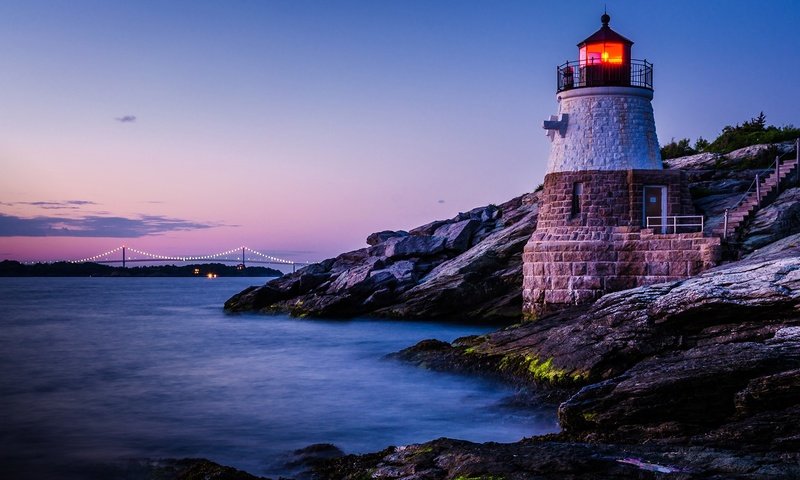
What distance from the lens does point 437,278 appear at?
25859mm

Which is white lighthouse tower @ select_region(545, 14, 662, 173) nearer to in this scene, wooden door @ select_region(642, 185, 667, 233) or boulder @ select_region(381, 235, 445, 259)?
wooden door @ select_region(642, 185, 667, 233)

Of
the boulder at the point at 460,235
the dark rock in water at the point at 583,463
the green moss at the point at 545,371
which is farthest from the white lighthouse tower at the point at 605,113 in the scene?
the dark rock in water at the point at 583,463

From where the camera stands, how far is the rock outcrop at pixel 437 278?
2470 cm

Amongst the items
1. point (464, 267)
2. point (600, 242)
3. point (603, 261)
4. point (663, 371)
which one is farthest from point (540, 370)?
point (464, 267)

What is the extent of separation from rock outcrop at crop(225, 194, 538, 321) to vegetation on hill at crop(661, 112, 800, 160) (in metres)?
5.78

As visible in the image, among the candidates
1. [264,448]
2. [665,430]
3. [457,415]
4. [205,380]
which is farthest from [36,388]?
[665,430]

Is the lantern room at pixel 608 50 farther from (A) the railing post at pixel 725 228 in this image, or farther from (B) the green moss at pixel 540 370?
(B) the green moss at pixel 540 370

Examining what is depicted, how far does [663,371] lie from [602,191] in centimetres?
1229

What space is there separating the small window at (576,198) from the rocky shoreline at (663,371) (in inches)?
133

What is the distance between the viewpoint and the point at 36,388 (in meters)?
15.3

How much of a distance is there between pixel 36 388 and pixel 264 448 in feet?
24.9

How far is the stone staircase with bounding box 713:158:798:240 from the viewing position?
18750 millimetres

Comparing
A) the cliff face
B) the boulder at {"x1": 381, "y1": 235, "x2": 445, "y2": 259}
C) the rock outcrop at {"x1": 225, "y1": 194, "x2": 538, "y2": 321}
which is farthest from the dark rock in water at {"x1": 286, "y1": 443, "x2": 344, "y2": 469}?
the boulder at {"x1": 381, "y1": 235, "x2": 445, "y2": 259}

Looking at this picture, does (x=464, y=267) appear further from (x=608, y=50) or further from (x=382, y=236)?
(x=382, y=236)
